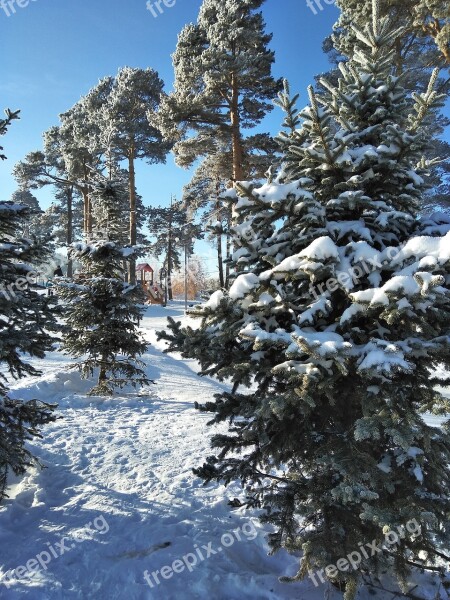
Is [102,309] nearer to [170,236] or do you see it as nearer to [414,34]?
[414,34]

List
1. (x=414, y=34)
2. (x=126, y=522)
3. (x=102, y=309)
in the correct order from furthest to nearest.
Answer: (x=414, y=34)
(x=102, y=309)
(x=126, y=522)

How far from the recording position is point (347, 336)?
3084mm

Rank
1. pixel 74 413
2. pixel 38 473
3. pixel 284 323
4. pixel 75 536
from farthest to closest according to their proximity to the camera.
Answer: pixel 74 413 < pixel 38 473 < pixel 75 536 < pixel 284 323

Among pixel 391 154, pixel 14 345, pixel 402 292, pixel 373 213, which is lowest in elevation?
pixel 14 345

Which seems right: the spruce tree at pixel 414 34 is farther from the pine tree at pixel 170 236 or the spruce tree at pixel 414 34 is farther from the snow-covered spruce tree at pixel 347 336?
the pine tree at pixel 170 236

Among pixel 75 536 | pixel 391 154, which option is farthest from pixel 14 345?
pixel 391 154

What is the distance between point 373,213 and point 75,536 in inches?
190

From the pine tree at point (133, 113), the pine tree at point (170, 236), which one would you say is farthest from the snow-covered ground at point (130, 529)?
the pine tree at point (170, 236)

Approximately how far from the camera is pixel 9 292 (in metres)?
4.32

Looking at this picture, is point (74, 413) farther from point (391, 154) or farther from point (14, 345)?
point (391, 154)

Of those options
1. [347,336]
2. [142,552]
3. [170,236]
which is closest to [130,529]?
[142,552]

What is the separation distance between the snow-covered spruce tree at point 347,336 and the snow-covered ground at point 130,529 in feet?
1.89

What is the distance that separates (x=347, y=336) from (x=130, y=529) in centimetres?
355

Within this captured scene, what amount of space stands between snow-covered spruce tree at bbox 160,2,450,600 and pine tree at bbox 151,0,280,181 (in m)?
11.6
